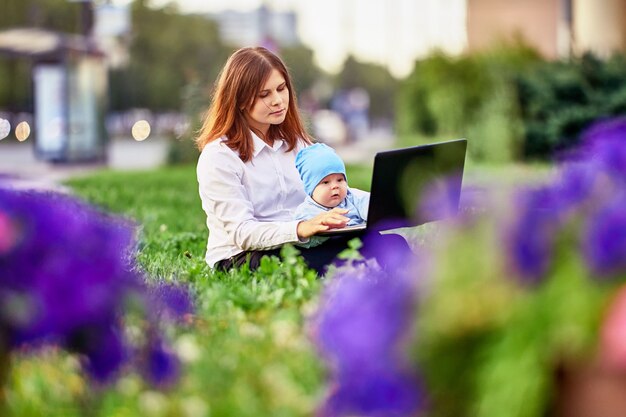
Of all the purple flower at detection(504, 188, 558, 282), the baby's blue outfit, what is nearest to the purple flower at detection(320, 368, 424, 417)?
the purple flower at detection(504, 188, 558, 282)

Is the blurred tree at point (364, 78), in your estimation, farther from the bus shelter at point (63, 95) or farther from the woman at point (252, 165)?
the woman at point (252, 165)

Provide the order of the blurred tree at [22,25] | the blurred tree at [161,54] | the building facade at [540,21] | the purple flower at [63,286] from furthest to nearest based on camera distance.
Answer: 1. the blurred tree at [161,54]
2. the blurred tree at [22,25]
3. the building facade at [540,21]
4. the purple flower at [63,286]

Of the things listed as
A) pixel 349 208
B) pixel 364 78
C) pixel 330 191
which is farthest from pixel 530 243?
pixel 364 78

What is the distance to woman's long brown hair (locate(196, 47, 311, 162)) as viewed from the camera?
505 centimetres

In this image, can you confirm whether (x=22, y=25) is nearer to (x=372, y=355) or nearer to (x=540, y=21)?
(x=540, y=21)

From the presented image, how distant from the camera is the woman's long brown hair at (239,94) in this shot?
505 cm

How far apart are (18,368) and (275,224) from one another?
7.33 ft

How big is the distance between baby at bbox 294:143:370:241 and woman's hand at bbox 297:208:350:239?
26 centimetres

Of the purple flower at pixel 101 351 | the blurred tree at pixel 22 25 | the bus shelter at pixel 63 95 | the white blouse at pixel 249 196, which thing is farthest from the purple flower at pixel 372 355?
the blurred tree at pixel 22 25

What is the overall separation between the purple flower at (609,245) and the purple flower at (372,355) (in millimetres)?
354

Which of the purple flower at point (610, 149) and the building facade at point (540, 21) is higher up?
the building facade at point (540, 21)

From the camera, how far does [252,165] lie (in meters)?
5.16

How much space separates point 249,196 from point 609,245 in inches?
127

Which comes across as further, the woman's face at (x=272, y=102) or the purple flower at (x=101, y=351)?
the woman's face at (x=272, y=102)
